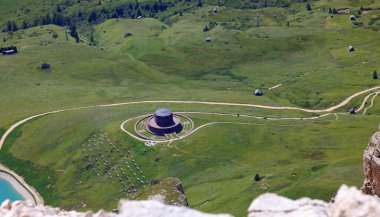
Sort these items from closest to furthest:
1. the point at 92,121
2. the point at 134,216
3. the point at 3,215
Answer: the point at 134,216 → the point at 3,215 → the point at 92,121

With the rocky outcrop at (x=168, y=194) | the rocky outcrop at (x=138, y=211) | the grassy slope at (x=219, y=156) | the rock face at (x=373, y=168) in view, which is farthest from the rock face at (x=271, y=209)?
the grassy slope at (x=219, y=156)

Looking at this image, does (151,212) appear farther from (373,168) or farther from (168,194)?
(168,194)

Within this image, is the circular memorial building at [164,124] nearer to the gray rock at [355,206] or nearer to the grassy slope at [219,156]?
the grassy slope at [219,156]

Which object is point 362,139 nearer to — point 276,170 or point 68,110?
point 276,170

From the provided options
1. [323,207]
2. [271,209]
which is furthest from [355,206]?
[271,209]

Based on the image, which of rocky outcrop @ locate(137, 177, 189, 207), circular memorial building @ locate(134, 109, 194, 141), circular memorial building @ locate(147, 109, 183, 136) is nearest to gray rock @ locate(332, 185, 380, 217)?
rocky outcrop @ locate(137, 177, 189, 207)

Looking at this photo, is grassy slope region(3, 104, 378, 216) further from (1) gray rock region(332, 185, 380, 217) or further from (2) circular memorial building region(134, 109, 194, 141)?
(1) gray rock region(332, 185, 380, 217)

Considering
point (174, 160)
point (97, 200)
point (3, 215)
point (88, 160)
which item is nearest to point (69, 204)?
point (97, 200)
